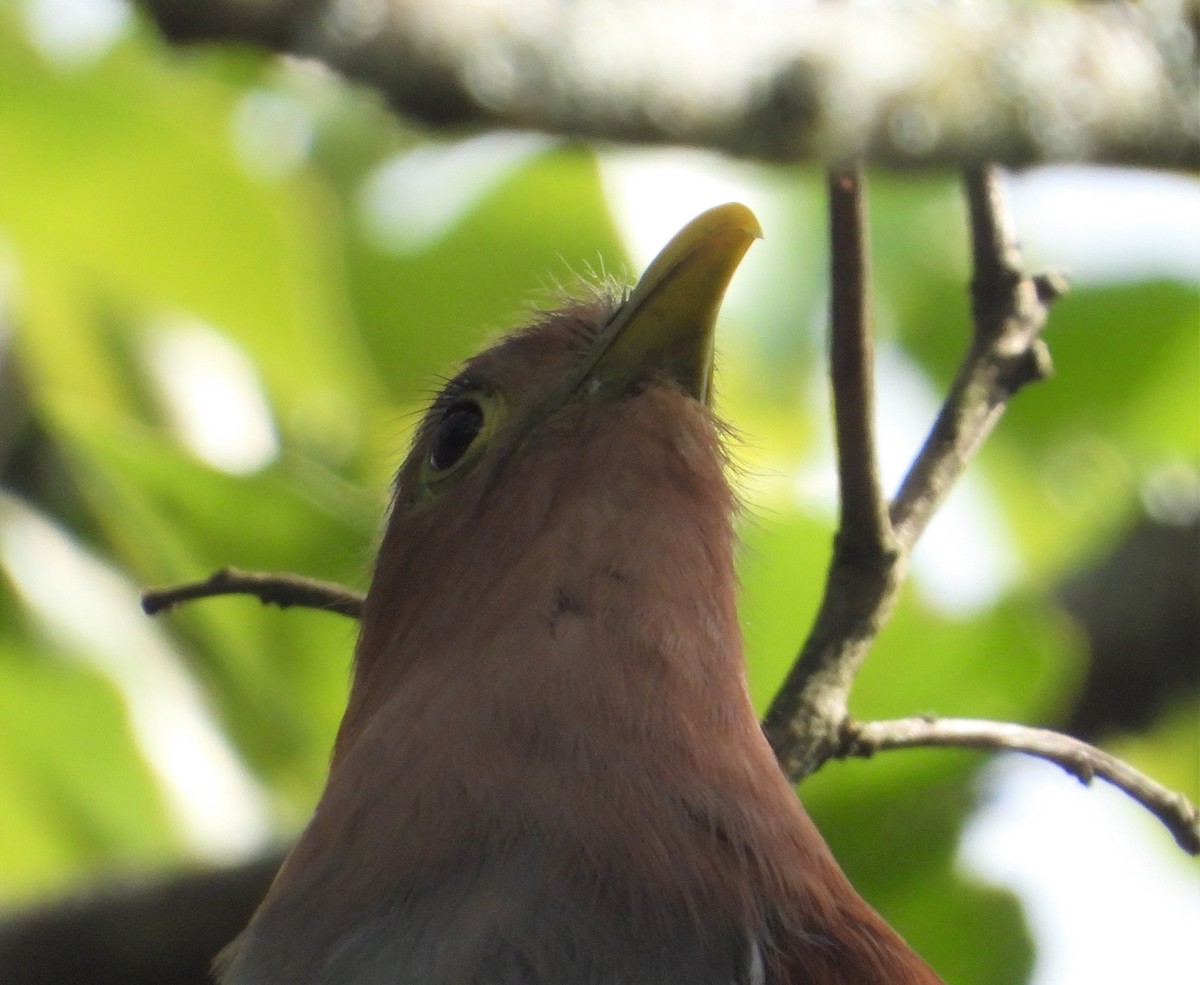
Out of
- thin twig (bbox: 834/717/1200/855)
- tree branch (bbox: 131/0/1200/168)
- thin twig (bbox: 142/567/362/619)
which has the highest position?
tree branch (bbox: 131/0/1200/168)

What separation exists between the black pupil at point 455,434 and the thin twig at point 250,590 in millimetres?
373

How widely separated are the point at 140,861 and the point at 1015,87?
3.29m

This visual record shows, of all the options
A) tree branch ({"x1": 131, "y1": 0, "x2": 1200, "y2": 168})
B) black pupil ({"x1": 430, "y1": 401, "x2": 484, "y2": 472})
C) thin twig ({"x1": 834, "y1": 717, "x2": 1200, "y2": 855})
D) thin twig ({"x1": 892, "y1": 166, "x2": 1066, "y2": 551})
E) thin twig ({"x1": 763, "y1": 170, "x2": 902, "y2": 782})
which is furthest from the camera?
black pupil ({"x1": 430, "y1": 401, "x2": 484, "y2": 472})

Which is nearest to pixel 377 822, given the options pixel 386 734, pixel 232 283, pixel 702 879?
pixel 386 734

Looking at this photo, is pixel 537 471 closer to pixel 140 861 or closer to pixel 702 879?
pixel 702 879

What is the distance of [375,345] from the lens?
5.49 meters

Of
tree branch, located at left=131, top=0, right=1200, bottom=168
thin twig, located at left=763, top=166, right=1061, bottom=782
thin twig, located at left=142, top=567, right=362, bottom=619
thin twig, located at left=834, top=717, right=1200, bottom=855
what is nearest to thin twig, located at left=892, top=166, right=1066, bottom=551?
thin twig, located at left=763, top=166, right=1061, bottom=782

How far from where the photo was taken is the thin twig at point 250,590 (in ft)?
10.5

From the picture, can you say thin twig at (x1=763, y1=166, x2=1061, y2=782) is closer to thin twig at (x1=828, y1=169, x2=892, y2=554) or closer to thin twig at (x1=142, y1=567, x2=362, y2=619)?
thin twig at (x1=828, y1=169, x2=892, y2=554)

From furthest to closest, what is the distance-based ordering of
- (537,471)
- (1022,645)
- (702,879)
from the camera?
(1022,645) < (537,471) < (702,879)

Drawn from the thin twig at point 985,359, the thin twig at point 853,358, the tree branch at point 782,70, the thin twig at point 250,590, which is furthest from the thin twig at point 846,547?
the thin twig at point 250,590

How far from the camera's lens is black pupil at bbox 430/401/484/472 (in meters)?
3.62

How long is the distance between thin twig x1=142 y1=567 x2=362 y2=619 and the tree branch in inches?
56.2

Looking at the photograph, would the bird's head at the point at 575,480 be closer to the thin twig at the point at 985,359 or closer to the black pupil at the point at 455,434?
the black pupil at the point at 455,434
